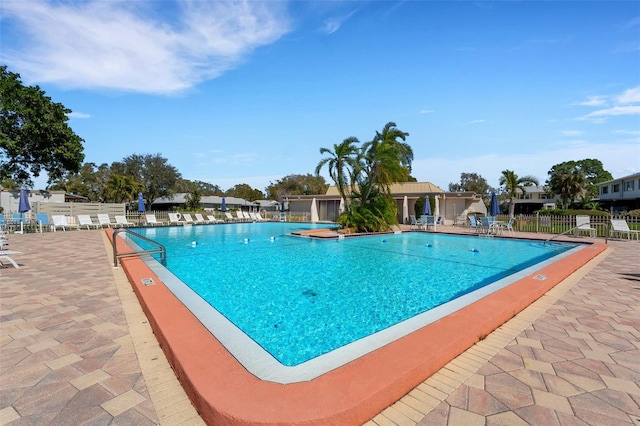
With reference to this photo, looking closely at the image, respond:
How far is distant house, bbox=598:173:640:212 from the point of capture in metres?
33.0

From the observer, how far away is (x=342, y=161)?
1800 centimetres

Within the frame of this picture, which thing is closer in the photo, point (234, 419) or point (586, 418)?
point (234, 419)

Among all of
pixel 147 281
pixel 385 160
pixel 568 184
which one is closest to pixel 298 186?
pixel 568 184

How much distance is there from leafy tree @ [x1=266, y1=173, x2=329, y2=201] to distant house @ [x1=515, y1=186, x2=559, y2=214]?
108 feet

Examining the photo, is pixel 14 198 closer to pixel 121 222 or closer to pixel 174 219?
pixel 121 222

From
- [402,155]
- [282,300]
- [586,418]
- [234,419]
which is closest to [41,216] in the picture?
[282,300]

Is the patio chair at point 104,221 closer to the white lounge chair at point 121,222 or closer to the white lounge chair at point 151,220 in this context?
the white lounge chair at point 121,222

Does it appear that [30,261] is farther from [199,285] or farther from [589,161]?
[589,161]

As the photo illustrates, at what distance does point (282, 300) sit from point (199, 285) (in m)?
2.24

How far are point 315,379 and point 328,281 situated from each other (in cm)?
473

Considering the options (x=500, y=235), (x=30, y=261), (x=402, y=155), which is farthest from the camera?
(x=402, y=155)

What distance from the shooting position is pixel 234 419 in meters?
1.81

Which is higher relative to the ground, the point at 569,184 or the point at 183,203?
the point at 569,184

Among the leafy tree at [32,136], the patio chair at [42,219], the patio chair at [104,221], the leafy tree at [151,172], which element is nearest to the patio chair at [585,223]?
the patio chair at [104,221]
